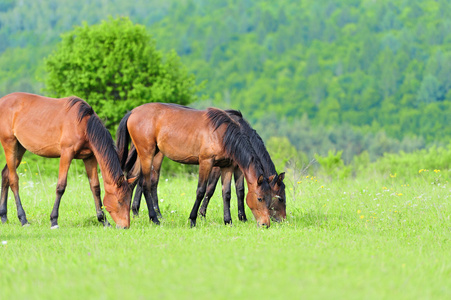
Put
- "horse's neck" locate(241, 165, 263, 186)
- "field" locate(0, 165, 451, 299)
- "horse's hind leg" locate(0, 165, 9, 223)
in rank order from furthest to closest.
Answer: "horse's hind leg" locate(0, 165, 9, 223) → "horse's neck" locate(241, 165, 263, 186) → "field" locate(0, 165, 451, 299)

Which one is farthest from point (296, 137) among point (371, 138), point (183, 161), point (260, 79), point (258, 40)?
point (183, 161)

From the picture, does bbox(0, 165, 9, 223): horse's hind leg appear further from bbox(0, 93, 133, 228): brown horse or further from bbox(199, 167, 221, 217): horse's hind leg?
bbox(199, 167, 221, 217): horse's hind leg

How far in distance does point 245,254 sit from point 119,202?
3990 millimetres

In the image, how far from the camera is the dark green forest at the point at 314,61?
122 metres

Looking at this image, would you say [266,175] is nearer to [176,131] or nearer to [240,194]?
[240,194]

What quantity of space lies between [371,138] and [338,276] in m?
110

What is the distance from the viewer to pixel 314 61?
154500 mm

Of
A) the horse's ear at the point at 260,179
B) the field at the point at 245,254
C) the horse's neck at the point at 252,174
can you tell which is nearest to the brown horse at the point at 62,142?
the field at the point at 245,254

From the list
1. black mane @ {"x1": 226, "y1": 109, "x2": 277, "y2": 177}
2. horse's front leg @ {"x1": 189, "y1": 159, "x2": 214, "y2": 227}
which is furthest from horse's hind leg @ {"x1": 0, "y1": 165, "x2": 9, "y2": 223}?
black mane @ {"x1": 226, "y1": 109, "x2": 277, "y2": 177}

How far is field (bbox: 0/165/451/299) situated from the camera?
15.9ft

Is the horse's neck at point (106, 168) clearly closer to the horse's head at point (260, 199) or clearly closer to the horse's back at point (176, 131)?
the horse's back at point (176, 131)

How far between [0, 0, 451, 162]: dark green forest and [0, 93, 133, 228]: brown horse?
86.2 m

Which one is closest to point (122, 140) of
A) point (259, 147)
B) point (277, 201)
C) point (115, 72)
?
point (259, 147)

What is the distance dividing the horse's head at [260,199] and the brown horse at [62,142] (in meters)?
2.22
